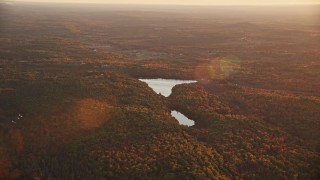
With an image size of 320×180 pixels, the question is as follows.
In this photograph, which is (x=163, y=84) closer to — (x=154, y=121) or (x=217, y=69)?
(x=217, y=69)

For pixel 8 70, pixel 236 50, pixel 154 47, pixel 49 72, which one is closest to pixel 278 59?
pixel 236 50

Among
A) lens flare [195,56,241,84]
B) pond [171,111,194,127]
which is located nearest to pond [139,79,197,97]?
lens flare [195,56,241,84]

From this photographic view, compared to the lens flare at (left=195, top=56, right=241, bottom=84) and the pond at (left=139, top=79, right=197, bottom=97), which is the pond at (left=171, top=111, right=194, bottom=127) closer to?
the pond at (left=139, top=79, right=197, bottom=97)

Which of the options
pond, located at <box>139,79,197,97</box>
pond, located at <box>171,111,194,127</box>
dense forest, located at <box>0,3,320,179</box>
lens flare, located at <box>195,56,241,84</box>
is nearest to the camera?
dense forest, located at <box>0,3,320,179</box>

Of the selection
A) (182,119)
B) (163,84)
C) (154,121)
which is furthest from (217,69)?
(154,121)

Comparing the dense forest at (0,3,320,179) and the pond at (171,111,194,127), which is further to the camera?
the pond at (171,111,194,127)

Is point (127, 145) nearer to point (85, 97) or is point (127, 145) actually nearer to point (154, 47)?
point (85, 97)

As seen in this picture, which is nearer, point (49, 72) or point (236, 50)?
point (49, 72)
